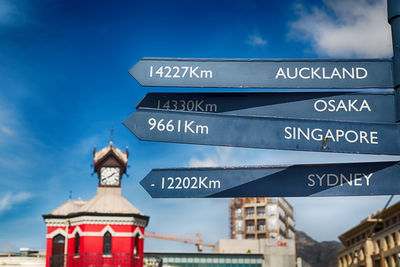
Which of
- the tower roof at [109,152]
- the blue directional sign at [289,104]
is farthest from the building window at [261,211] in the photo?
the blue directional sign at [289,104]

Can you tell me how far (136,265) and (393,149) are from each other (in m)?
38.7

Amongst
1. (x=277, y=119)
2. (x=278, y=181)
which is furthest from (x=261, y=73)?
(x=278, y=181)

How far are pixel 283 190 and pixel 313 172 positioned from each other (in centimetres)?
41

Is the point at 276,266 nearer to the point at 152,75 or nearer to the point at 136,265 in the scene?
the point at 136,265

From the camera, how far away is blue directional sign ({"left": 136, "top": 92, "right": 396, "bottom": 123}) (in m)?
6.41

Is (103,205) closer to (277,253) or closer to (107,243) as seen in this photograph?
(107,243)

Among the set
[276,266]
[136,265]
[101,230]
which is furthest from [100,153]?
[276,266]

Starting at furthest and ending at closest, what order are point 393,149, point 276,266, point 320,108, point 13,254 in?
point 276,266 < point 13,254 < point 320,108 < point 393,149

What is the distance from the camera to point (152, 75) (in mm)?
6852

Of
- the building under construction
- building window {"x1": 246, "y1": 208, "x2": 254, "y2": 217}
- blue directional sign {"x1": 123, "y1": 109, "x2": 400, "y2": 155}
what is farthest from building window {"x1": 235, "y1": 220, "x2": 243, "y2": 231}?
blue directional sign {"x1": 123, "y1": 109, "x2": 400, "y2": 155}

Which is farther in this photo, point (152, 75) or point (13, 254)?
point (13, 254)

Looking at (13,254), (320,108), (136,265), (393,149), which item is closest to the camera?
(393,149)

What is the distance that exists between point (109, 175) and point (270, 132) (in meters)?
42.8

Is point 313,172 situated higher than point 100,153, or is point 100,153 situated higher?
point 100,153
